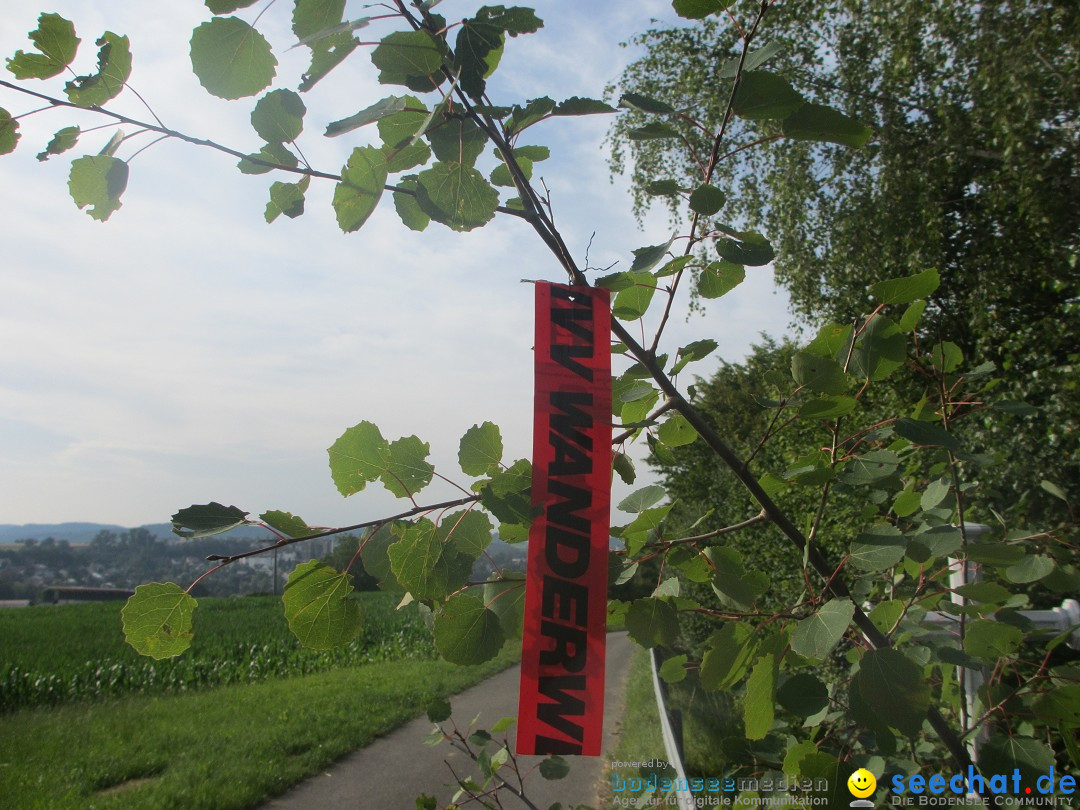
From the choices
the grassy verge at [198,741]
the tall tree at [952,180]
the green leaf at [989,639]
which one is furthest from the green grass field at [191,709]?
the tall tree at [952,180]

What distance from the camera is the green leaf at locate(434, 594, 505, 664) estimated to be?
0.82 m

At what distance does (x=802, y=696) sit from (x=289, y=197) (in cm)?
100

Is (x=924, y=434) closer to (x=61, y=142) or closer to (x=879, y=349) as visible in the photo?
(x=879, y=349)

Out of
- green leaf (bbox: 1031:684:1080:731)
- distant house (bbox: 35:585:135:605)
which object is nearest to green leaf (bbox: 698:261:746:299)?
green leaf (bbox: 1031:684:1080:731)

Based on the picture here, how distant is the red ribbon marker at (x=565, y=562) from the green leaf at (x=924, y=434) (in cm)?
43

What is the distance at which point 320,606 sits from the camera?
79 centimetres

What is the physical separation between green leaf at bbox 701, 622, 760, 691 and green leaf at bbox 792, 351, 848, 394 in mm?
331

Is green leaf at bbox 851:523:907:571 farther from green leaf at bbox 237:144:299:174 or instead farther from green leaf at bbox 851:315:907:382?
green leaf at bbox 237:144:299:174

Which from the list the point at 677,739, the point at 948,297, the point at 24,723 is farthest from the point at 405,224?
the point at 24,723

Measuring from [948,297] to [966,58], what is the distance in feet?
8.38

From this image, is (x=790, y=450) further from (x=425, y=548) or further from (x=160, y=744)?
(x=160, y=744)

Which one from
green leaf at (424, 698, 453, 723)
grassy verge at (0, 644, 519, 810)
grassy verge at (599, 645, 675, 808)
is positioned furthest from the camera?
grassy verge at (0, 644, 519, 810)

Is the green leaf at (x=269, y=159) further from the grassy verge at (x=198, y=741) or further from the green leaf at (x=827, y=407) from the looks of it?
the grassy verge at (x=198, y=741)

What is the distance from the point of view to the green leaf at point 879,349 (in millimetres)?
960
